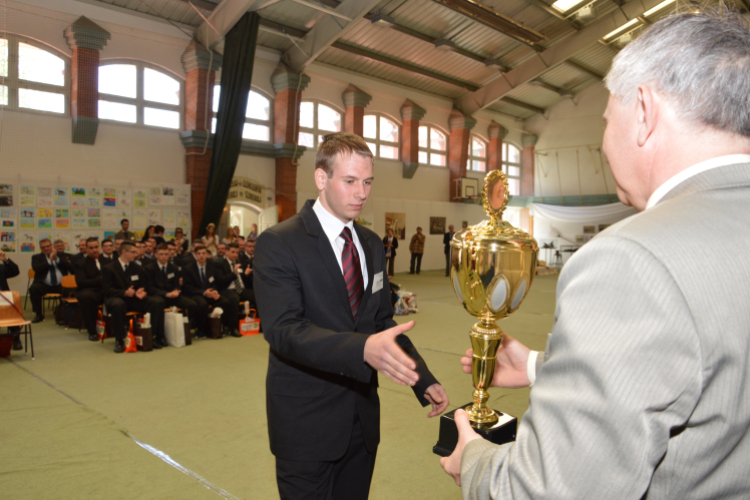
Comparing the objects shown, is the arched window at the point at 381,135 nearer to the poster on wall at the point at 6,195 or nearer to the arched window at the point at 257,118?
the arched window at the point at 257,118

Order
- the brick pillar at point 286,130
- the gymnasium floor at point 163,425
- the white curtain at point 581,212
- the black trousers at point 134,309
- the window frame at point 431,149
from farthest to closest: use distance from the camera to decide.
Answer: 1. the white curtain at point 581,212
2. the window frame at point 431,149
3. the brick pillar at point 286,130
4. the black trousers at point 134,309
5. the gymnasium floor at point 163,425

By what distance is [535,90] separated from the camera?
21.1 metres

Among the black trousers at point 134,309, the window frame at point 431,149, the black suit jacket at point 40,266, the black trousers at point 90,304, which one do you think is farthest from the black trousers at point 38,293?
the window frame at point 431,149

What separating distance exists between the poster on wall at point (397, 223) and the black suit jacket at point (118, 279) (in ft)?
35.8

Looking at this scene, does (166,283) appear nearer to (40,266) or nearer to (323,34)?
(40,266)

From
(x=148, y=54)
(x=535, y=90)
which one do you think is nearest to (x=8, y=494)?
(x=148, y=54)

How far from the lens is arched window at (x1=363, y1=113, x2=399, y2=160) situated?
55.7 feet

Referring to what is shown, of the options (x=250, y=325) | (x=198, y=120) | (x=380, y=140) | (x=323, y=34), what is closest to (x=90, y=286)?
(x=250, y=325)

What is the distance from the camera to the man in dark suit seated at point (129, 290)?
680cm

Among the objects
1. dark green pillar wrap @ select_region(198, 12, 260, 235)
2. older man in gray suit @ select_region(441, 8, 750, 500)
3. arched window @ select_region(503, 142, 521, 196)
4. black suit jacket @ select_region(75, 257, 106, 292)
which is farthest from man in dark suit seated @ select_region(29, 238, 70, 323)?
arched window @ select_region(503, 142, 521, 196)

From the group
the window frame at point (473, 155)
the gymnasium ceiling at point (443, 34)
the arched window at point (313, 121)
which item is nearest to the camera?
the gymnasium ceiling at point (443, 34)

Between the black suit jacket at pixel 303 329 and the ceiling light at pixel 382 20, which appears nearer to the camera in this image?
the black suit jacket at pixel 303 329

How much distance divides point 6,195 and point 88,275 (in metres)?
4.03

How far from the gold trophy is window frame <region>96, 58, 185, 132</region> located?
11991 millimetres
